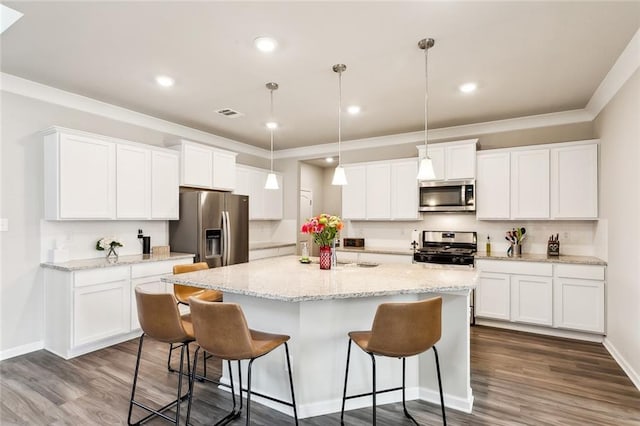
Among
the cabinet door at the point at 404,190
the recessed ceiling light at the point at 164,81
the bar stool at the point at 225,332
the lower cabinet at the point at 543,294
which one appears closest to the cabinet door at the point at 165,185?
the recessed ceiling light at the point at 164,81

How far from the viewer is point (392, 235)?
554 cm

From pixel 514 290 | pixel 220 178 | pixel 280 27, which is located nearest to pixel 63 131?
pixel 220 178

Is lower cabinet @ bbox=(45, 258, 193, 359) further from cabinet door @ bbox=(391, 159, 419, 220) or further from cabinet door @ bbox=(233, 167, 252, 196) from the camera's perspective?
cabinet door @ bbox=(391, 159, 419, 220)

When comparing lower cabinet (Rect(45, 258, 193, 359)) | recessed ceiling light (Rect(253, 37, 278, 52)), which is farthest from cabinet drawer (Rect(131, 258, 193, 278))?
recessed ceiling light (Rect(253, 37, 278, 52))

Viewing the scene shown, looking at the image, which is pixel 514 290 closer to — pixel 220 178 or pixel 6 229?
pixel 220 178

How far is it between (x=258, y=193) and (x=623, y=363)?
5140 millimetres

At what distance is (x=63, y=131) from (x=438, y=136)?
15.1ft

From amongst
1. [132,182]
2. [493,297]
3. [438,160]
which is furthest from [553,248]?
[132,182]

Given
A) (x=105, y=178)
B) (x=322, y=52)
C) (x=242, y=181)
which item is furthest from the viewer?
(x=242, y=181)

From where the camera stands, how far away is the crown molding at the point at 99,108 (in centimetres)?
332

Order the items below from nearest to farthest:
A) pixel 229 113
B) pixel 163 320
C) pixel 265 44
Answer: pixel 163 320 < pixel 265 44 < pixel 229 113

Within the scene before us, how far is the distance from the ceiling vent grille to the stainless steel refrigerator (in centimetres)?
106

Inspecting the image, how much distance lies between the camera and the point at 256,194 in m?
6.04

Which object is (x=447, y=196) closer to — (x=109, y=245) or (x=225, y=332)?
(x=225, y=332)
